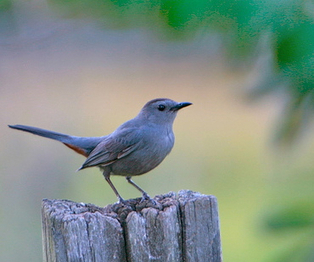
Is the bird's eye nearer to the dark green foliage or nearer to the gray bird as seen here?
the gray bird

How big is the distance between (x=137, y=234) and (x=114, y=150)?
1810 mm

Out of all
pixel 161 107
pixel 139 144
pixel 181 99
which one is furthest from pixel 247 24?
pixel 181 99

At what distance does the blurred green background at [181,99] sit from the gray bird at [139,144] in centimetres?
39

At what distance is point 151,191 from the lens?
6648 millimetres

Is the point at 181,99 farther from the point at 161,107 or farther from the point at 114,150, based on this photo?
the point at 114,150

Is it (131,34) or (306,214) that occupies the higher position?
(131,34)

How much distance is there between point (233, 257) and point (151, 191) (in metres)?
1.40

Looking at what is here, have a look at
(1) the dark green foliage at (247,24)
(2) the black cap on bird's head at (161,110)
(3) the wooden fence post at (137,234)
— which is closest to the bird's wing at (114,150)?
(2) the black cap on bird's head at (161,110)

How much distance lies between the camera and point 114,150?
3.78m

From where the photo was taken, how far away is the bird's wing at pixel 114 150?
12.4 ft

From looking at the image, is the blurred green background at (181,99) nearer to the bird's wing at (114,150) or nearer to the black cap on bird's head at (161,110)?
the black cap on bird's head at (161,110)

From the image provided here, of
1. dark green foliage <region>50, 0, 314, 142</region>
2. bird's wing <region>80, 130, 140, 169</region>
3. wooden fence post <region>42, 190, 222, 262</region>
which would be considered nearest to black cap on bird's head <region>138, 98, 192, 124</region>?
bird's wing <region>80, 130, 140, 169</region>

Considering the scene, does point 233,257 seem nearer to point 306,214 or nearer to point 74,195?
point 74,195

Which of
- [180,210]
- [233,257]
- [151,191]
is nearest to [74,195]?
[151,191]
